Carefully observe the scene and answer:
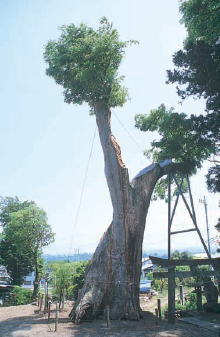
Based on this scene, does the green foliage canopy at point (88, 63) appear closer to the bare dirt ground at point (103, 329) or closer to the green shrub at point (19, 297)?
the bare dirt ground at point (103, 329)

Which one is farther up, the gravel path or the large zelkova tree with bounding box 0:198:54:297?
the large zelkova tree with bounding box 0:198:54:297

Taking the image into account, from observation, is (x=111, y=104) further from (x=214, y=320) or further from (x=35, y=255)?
(x=35, y=255)

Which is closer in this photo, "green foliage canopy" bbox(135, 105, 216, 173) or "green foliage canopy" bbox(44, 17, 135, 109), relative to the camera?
"green foliage canopy" bbox(135, 105, 216, 173)

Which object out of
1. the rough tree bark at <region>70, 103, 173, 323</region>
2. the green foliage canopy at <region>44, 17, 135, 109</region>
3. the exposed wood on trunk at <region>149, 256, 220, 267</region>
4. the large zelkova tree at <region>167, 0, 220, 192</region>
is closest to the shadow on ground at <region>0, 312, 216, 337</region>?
the rough tree bark at <region>70, 103, 173, 323</region>

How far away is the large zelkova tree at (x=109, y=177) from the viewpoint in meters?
16.0

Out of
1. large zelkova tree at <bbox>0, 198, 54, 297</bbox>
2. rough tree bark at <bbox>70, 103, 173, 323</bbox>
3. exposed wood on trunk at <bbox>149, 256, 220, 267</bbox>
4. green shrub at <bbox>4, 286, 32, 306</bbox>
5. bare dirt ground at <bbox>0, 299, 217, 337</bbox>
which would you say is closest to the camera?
bare dirt ground at <bbox>0, 299, 217, 337</bbox>

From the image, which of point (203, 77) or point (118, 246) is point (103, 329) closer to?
point (118, 246)

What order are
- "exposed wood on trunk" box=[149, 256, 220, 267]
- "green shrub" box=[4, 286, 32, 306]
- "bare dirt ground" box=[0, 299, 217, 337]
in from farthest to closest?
"green shrub" box=[4, 286, 32, 306]
"exposed wood on trunk" box=[149, 256, 220, 267]
"bare dirt ground" box=[0, 299, 217, 337]

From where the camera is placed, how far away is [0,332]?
42.3 ft

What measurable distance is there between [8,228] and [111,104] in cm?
2053

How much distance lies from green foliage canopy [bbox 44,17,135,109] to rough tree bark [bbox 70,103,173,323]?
1.39 m

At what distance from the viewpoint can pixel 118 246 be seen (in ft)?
55.9

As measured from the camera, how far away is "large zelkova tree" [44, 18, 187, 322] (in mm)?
16016

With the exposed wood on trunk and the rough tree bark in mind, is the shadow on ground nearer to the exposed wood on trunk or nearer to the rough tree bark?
the rough tree bark
